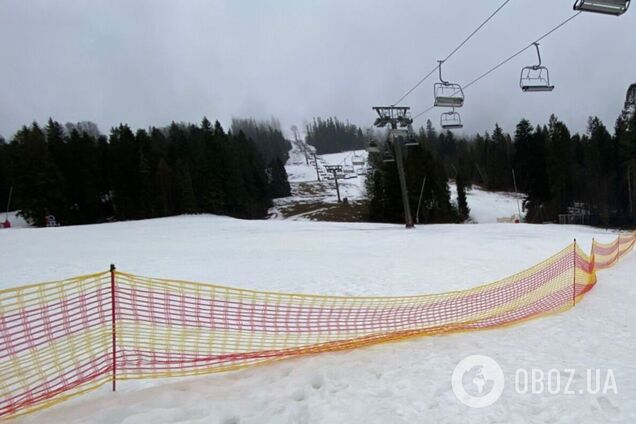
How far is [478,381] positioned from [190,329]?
14.8 ft

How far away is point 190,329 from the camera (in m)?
6.06

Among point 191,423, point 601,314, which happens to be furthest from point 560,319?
point 191,423

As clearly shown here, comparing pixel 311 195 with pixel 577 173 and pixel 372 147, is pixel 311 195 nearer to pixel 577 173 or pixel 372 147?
pixel 577 173

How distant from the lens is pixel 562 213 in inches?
1987

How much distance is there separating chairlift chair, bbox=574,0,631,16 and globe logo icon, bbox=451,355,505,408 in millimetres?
6716

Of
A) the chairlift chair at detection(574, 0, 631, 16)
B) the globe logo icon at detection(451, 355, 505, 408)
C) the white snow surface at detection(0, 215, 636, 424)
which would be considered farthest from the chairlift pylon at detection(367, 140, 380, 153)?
the globe logo icon at detection(451, 355, 505, 408)

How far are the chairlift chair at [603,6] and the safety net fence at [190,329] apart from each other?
233 inches

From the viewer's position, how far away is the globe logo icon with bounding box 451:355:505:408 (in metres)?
3.73

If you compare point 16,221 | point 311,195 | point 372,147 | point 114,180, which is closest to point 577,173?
point 372,147

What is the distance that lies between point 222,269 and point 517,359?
9.50m

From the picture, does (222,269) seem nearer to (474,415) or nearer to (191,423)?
(191,423)

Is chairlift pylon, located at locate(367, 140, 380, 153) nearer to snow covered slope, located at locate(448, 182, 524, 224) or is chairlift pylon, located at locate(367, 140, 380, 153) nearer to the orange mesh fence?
the orange mesh fence

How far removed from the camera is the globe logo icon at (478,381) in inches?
147

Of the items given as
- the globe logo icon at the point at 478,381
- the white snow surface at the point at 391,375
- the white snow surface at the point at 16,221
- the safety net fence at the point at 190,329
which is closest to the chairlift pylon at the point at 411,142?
the white snow surface at the point at 391,375
